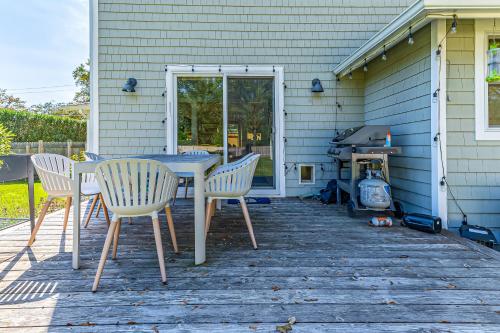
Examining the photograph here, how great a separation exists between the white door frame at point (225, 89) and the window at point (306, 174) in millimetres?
313

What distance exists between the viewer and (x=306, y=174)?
523cm

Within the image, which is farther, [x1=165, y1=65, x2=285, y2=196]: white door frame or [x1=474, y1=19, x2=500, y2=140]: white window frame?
[x1=165, y1=65, x2=285, y2=196]: white door frame

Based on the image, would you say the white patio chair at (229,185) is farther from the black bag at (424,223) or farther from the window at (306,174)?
the window at (306,174)

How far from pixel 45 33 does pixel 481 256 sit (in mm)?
17481

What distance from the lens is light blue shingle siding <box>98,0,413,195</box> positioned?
5039mm

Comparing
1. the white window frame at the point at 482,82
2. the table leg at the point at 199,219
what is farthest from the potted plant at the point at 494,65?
the table leg at the point at 199,219

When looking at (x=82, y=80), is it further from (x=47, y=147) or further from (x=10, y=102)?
(x=47, y=147)

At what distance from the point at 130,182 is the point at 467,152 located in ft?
11.2

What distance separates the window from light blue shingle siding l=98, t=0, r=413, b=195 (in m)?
0.09

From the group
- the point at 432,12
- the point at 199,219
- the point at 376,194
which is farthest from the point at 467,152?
the point at 199,219

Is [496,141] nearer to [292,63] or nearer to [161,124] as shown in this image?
[292,63]

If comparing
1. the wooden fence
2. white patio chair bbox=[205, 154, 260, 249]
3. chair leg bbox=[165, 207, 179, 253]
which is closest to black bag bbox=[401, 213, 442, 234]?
white patio chair bbox=[205, 154, 260, 249]

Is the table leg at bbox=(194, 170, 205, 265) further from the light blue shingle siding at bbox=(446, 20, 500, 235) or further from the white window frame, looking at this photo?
the white window frame

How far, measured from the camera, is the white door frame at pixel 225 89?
5.07 meters
